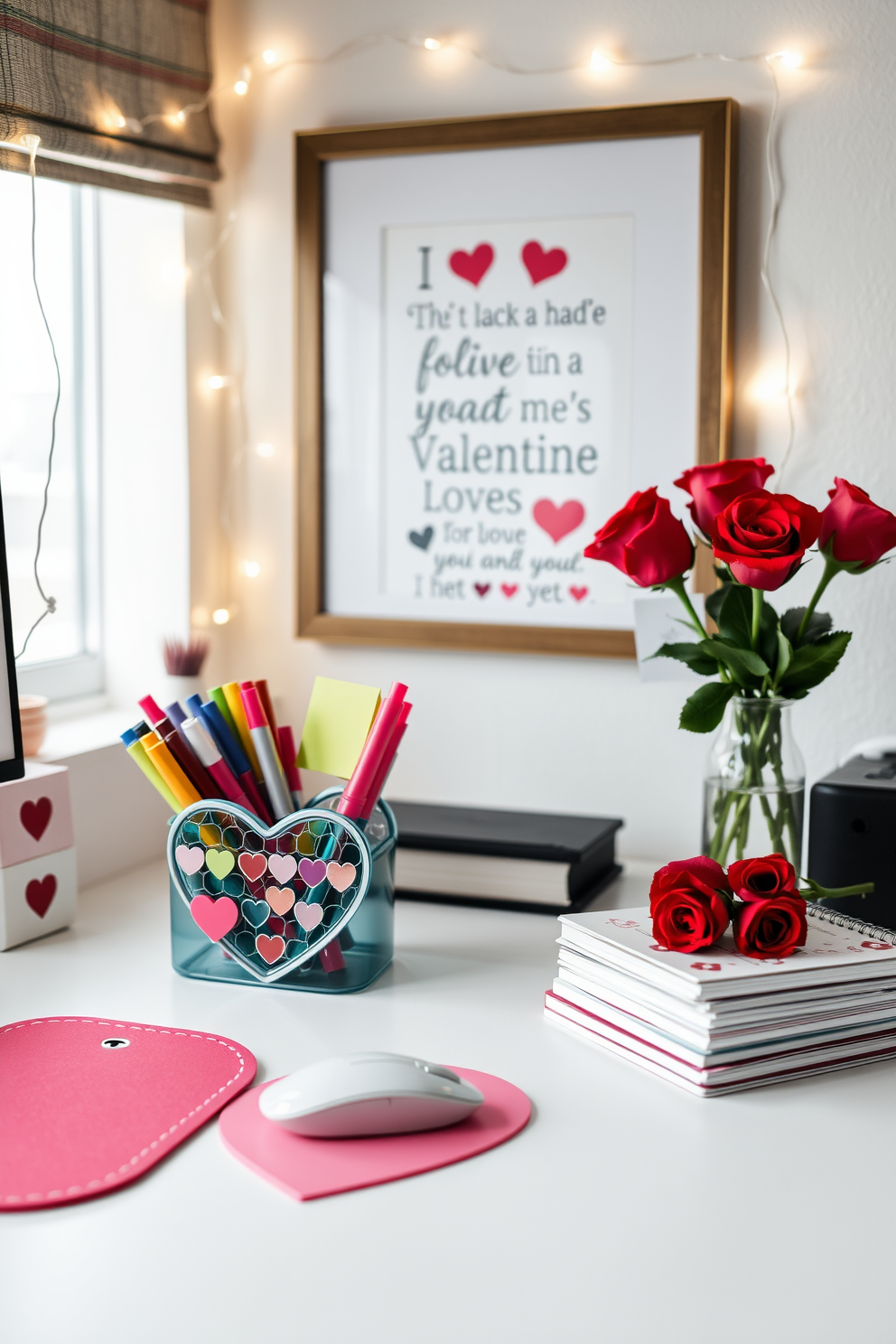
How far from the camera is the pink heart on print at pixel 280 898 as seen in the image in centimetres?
96

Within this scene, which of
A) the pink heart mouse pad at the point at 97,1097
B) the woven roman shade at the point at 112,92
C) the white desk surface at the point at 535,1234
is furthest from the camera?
the woven roman shade at the point at 112,92

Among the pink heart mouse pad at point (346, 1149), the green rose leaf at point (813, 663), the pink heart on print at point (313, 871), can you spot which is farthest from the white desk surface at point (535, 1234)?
the green rose leaf at point (813, 663)

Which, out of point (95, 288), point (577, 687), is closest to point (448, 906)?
point (577, 687)

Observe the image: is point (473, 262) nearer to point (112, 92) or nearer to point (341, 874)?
point (112, 92)

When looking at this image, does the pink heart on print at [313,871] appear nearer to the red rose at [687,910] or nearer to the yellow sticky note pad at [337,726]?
the yellow sticky note pad at [337,726]

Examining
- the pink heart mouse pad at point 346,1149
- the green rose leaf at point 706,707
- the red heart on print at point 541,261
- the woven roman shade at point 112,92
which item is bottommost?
the pink heart mouse pad at point 346,1149

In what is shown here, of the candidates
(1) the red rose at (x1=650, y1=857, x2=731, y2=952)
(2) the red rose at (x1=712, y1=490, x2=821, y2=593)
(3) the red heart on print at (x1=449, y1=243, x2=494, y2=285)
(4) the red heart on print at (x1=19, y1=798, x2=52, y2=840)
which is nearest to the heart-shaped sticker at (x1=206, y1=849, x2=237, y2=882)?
(4) the red heart on print at (x1=19, y1=798, x2=52, y2=840)

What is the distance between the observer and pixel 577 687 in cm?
141

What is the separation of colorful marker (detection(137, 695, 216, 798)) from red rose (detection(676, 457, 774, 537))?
46 cm

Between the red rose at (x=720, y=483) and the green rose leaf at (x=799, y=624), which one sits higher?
the red rose at (x=720, y=483)

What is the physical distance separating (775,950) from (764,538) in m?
0.32

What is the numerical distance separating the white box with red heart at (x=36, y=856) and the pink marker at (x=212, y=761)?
0.18m

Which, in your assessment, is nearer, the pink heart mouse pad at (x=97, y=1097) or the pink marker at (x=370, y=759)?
the pink heart mouse pad at (x=97, y=1097)

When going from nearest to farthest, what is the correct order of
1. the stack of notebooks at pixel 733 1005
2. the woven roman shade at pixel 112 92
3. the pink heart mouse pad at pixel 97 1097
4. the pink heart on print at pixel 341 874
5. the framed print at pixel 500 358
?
the pink heart mouse pad at pixel 97 1097 → the stack of notebooks at pixel 733 1005 → the pink heart on print at pixel 341 874 → the woven roman shade at pixel 112 92 → the framed print at pixel 500 358
